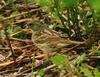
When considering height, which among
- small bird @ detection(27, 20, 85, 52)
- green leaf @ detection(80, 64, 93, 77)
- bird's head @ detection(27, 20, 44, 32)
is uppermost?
bird's head @ detection(27, 20, 44, 32)

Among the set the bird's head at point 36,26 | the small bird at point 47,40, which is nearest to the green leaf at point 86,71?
the small bird at point 47,40

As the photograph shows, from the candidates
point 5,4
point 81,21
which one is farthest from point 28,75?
point 5,4

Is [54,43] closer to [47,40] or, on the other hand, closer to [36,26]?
[47,40]

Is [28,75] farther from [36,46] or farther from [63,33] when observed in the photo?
[63,33]

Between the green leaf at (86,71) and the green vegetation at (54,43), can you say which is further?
the green vegetation at (54,43)

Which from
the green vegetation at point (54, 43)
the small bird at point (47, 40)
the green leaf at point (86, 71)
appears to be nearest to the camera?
the green leaf at point (86, 71)

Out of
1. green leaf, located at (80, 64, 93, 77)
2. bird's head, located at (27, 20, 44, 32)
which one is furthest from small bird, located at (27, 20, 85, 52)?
green leaf, located at (80, 64, 93, 77)

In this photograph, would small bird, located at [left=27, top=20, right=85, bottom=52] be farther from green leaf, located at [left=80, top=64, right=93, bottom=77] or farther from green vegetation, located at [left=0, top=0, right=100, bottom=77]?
green leaf, located at [left=80, top=64, right=93, bottom=77]

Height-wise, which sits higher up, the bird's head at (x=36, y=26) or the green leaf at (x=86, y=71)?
the bird's head at (x=36, y=26)

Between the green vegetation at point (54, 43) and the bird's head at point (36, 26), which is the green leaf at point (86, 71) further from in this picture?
the bird's head at point (36, 26)
